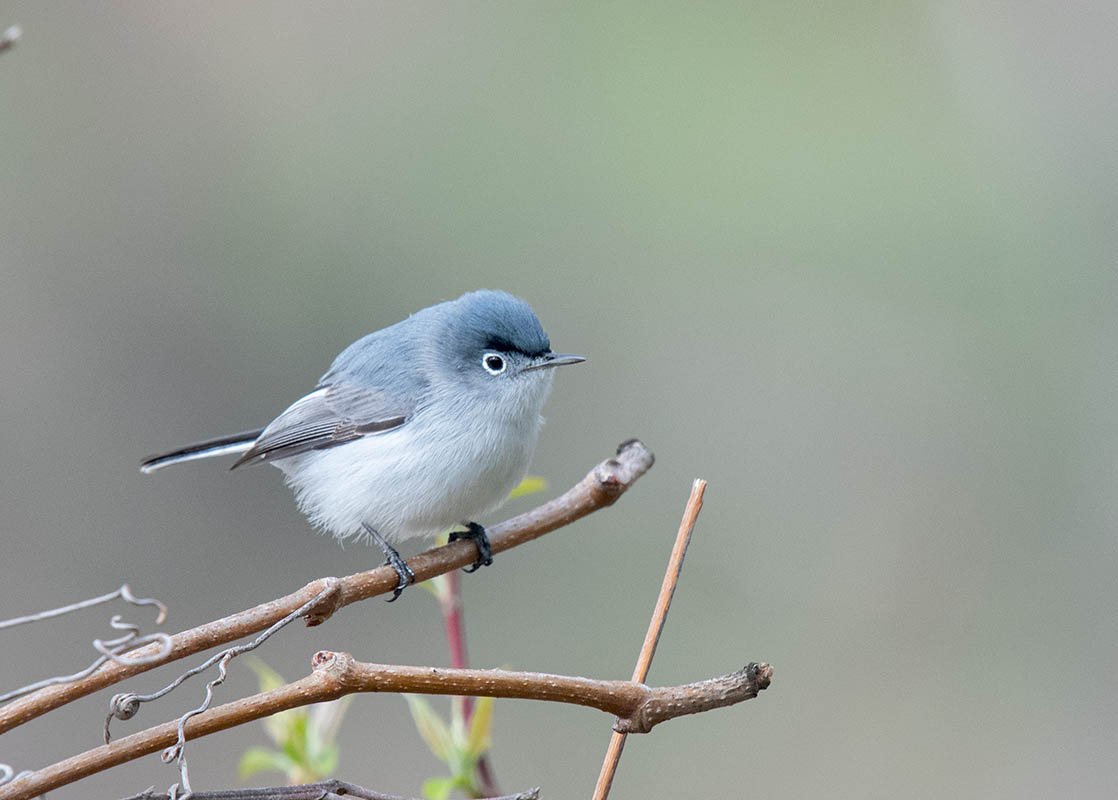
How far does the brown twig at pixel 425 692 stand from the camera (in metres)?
0.95

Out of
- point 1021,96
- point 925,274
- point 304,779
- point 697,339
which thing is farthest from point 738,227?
point 304,779

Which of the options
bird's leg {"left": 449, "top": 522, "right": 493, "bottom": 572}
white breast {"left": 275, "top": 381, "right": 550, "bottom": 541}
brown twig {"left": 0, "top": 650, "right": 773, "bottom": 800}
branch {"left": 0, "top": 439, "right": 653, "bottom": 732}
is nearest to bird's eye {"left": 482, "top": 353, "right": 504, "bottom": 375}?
white breast {"left": 275, "top": 381, "right": 550, "bottom": 541}

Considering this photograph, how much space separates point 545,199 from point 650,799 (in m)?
2.53

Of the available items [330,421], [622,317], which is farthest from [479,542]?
[622,317]

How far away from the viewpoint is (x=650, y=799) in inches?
148

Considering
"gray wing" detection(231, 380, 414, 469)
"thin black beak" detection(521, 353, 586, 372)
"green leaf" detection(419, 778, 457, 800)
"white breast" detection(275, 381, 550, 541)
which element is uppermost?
"thin black beak" detection(521, 353, 586, 372)

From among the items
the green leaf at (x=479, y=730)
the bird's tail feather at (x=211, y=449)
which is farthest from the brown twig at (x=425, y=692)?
the bird's tail feather at (x=211, y=449)

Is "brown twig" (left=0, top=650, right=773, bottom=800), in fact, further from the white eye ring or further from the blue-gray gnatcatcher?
the white eye ring

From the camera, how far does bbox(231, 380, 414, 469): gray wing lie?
275 centimetres

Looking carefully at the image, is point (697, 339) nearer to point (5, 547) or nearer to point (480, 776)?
point (5, 547)

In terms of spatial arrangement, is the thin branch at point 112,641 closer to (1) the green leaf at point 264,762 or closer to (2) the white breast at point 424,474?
(1) the green leaf at point 264,762

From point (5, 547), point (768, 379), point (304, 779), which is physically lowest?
point (304, 779)

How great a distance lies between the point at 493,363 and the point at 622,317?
2111 mm

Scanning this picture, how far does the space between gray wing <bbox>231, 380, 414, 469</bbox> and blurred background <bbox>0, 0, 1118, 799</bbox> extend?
143 cm
